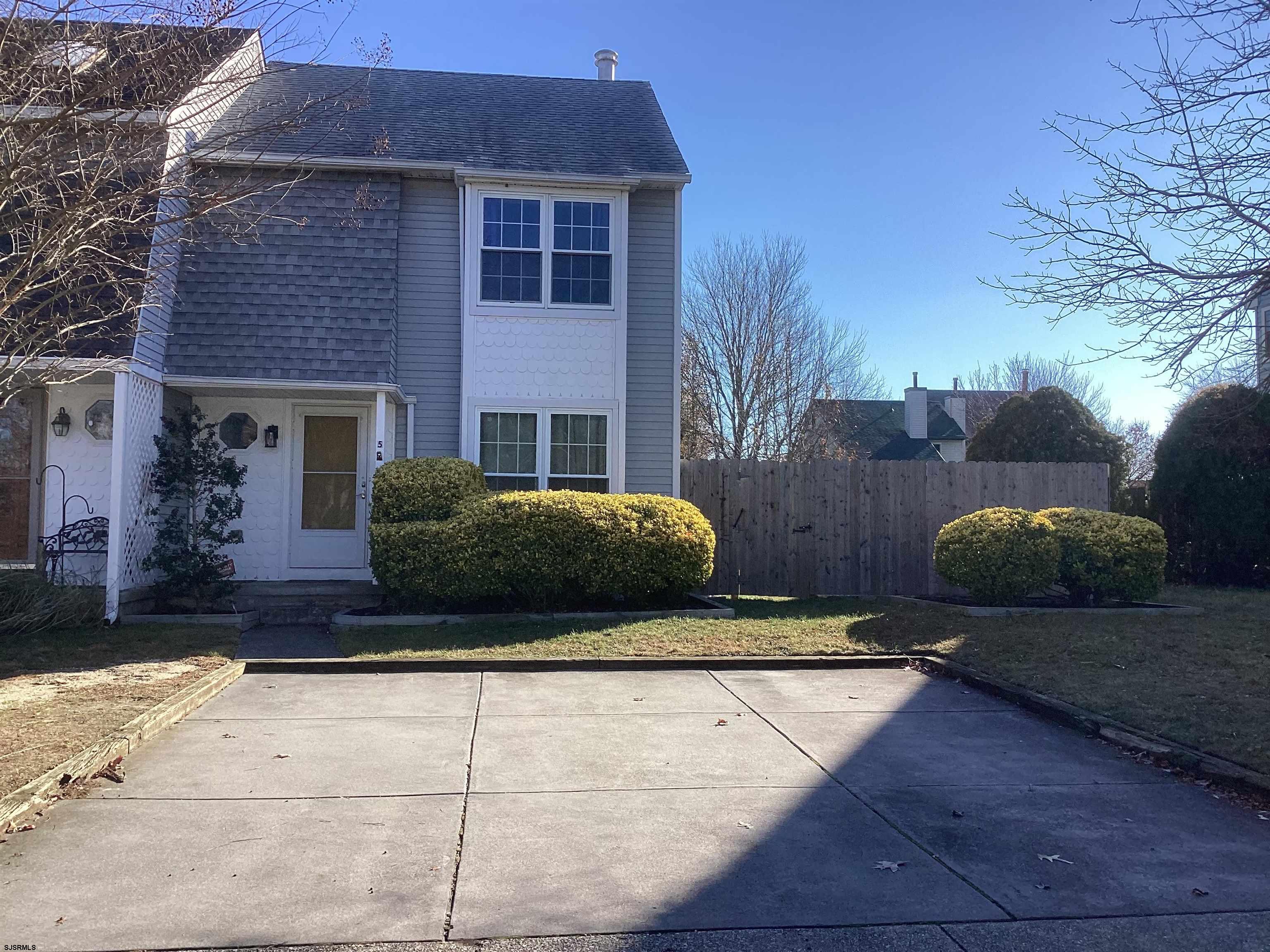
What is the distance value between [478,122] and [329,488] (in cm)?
565

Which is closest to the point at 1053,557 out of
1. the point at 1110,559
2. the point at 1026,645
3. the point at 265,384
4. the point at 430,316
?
the point at 1110,559

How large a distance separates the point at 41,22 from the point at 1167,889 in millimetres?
7142

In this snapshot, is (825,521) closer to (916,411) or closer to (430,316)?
(430,316)

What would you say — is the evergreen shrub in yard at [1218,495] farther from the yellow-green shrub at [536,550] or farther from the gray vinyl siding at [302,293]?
the gray vinyl siding at [302,293]

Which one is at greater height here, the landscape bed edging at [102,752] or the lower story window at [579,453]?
the lower story window at [579,453]

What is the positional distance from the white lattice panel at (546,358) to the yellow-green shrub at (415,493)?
71.8 inches

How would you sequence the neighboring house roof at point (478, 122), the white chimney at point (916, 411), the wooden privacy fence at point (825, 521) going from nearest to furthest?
the neighboring house roof at point (478, 122), the wooden privacy fence at point (825, 521), the white chimney at point (916, 411)

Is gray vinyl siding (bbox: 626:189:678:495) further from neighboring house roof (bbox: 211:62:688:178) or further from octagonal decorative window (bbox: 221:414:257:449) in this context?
octagonal decorative window (bbox: 221:414:257:449)

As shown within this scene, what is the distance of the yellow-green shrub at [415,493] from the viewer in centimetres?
1033

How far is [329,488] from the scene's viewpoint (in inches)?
465

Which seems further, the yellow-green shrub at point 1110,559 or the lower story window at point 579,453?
the lower story window at point 579,453

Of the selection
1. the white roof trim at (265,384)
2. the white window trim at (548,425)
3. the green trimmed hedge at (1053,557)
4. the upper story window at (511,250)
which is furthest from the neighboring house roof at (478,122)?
the green trimmed hedge at (1053,557)

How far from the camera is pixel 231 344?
10914mm

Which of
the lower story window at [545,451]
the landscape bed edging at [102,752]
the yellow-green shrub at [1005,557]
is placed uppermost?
the lower story window at [545,451]
